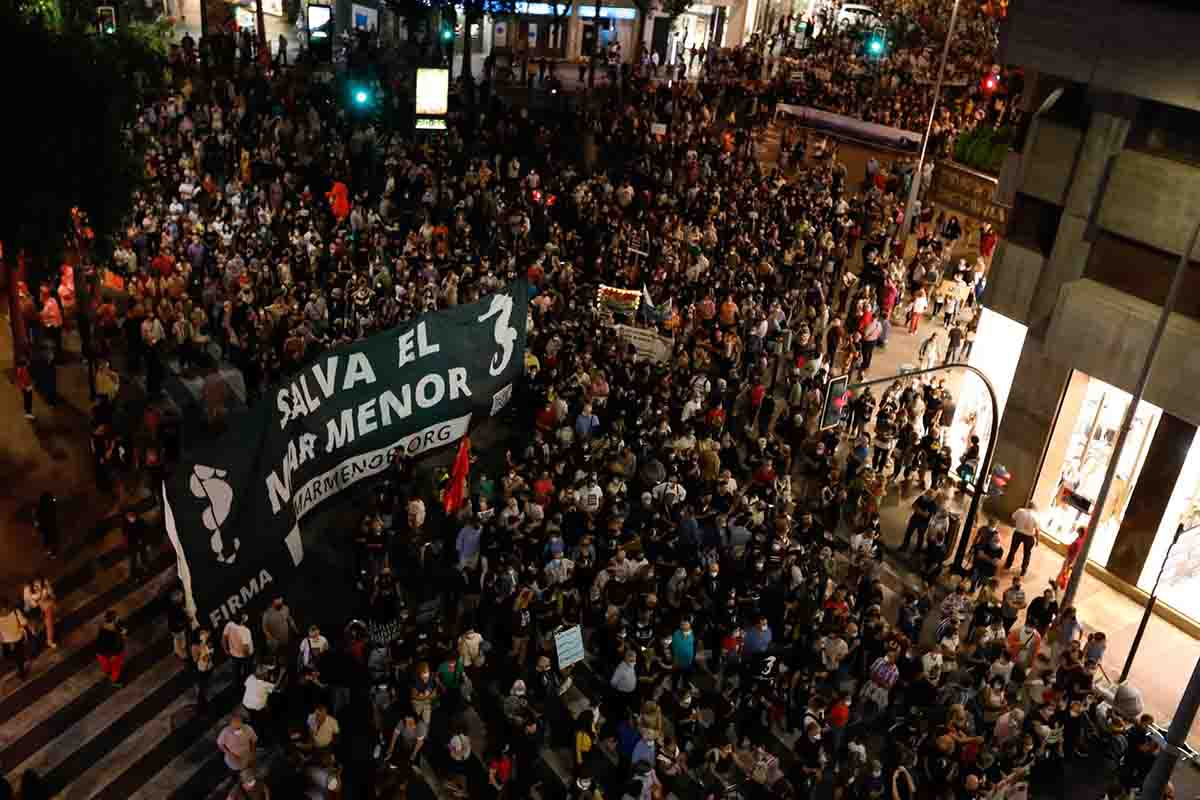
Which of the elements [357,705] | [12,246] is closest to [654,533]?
[357,705]

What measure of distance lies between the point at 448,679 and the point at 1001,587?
10788mm

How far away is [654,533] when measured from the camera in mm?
16547

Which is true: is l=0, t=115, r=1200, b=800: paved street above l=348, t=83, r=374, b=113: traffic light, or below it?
below

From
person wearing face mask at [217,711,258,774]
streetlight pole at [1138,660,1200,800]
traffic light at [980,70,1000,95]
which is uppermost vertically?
traffic light at [980,70,1000,95]

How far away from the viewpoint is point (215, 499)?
36.4 feet

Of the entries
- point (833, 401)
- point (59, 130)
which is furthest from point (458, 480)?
point (59, 130)

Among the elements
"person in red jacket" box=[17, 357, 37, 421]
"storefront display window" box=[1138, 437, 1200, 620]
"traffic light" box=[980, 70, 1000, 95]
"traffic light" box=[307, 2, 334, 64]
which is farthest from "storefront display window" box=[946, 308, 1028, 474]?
"traffic light" box=[307, 2, 334, 64]

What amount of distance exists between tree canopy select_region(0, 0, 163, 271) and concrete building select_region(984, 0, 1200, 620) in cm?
1692

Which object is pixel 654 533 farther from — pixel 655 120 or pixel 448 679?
pixel 655 120

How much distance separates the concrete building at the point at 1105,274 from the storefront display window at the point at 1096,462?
0.03m

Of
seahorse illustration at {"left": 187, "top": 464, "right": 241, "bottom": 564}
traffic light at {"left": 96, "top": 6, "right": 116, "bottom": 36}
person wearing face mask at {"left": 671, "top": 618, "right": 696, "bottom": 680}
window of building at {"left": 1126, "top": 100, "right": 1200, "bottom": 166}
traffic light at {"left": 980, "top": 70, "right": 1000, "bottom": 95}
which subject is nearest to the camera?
seahorse illustration at {"left": 187, "top": 464, "right": 241, "bottom": 564}

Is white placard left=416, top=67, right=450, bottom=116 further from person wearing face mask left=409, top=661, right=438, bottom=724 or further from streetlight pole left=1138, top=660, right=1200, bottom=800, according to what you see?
streetlight pole left=1138, top=660, right=1200, bottom=800

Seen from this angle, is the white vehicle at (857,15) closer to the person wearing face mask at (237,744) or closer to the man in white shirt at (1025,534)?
the man in white shirt at (1025,534)

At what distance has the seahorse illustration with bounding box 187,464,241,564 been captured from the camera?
10953mm
